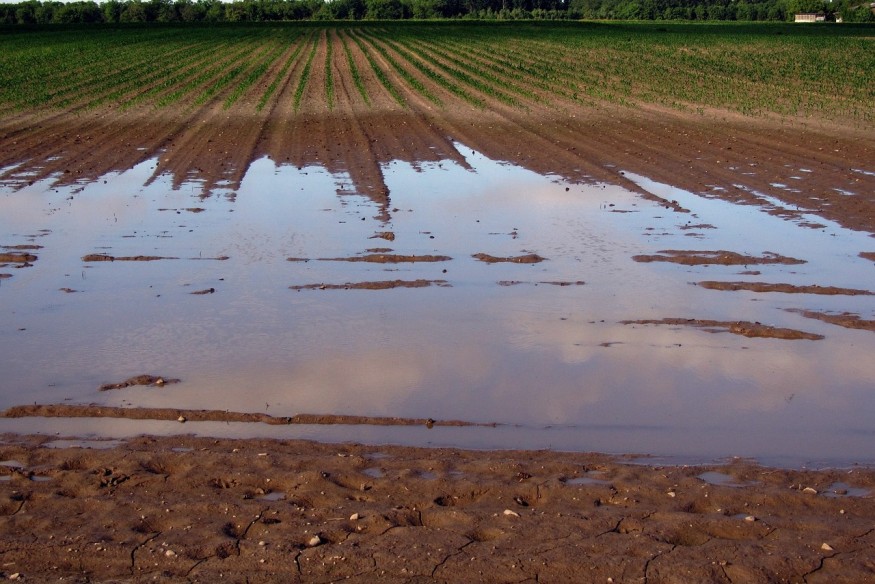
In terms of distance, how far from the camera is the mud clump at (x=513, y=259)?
1292cm

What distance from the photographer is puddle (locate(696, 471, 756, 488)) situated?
666 centimetres

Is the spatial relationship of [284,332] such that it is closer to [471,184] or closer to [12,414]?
[12,414]

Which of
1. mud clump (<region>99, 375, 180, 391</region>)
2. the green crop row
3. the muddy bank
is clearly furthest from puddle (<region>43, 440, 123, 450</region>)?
the green crop row

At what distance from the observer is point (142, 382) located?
8.77 metres

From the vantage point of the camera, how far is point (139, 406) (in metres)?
8.24

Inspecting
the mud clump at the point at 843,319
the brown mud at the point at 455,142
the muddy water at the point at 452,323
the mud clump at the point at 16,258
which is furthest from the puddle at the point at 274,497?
the brown mud at the point at 455,142

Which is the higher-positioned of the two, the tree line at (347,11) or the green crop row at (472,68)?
the tree line at (347,11)

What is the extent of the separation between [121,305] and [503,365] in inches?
175

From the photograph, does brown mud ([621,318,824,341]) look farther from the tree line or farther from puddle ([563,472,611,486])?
the tree line

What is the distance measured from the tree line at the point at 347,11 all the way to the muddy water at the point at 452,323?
97.2 m

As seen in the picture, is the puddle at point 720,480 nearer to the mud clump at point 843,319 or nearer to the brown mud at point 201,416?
the brown mud at point 201,416

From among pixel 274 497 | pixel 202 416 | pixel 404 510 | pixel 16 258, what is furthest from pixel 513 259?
pixel 404 510

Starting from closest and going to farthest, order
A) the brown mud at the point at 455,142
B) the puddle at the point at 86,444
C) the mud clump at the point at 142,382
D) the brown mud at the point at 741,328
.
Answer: the puddle at the point at 86,444, the mud clump at the point at 142,382, the brown mud at the point at 741,328, the brown mud at the point at 455,142

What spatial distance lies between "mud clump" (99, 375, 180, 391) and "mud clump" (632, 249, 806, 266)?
6.33 m
